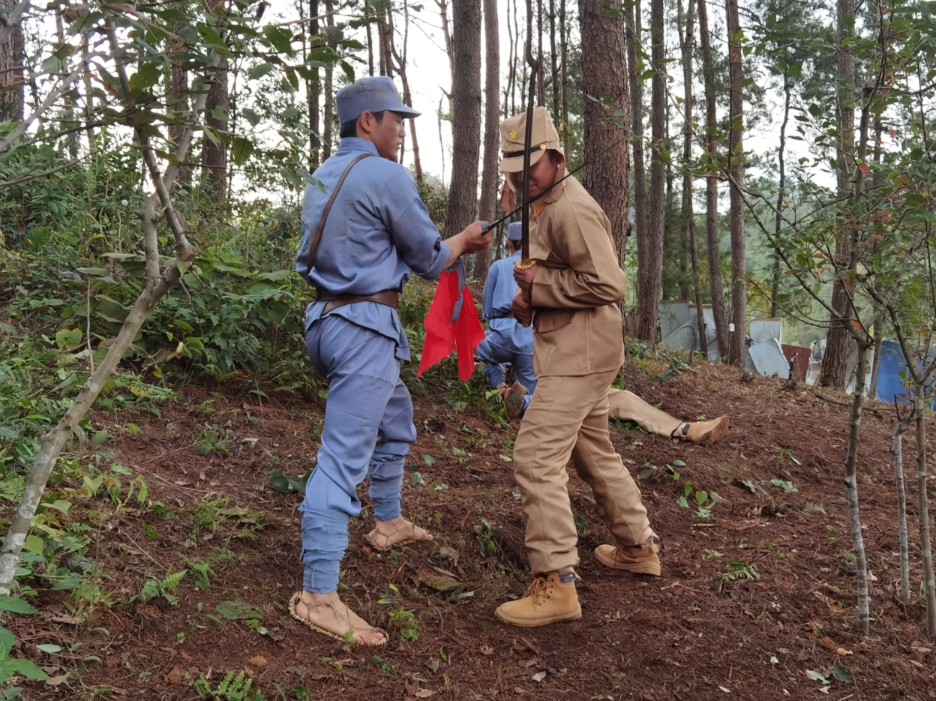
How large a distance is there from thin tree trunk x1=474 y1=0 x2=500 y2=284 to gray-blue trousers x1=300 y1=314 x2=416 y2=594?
9972 mm

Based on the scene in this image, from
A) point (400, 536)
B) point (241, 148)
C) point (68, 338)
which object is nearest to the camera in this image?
point (241, 148)

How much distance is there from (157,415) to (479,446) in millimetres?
2340

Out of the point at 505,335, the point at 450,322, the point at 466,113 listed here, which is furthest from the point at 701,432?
the point at 466,113

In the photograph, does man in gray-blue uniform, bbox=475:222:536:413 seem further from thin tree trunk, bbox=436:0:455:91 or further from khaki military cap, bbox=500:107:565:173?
thin tree trunk, bbox=436:0:455:91

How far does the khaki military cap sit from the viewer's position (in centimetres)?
361

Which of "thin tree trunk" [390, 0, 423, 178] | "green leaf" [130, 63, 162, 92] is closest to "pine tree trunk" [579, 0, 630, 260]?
"green leaf" [130, 63, 162, 92]

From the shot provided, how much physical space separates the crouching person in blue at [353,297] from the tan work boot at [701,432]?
3.59 metres

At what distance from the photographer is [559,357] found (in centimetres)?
365

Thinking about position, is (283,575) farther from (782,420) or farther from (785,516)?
(782,420)

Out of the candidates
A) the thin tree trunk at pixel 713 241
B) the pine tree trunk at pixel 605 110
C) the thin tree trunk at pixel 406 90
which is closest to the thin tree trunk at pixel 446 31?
the thin tree trunk at pixel 406 90

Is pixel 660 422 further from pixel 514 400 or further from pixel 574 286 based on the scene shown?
pixel 574 286

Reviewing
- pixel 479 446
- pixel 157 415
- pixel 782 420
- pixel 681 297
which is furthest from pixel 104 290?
pixel 681 297

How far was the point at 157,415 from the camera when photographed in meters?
4.91

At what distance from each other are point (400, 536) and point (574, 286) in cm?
160
